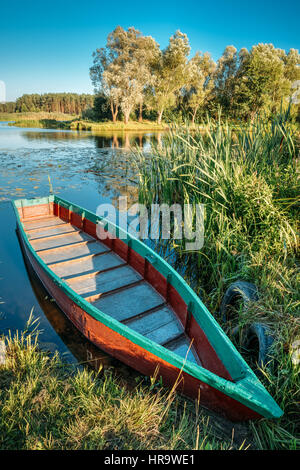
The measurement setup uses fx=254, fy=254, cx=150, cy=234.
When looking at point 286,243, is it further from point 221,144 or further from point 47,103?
point 47,103

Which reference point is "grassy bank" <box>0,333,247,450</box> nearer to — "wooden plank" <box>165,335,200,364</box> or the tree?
"wooden plank" <box>165,335,200,364</box>

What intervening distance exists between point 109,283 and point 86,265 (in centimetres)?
72

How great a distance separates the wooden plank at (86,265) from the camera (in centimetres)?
408

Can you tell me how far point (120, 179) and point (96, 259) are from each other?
749cm

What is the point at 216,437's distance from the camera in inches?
74.9

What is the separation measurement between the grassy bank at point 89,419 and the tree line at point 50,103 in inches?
4282

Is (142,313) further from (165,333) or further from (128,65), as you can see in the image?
(128,65)

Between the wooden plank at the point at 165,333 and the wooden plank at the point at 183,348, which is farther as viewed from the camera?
the wooden plank at the point at 165,333

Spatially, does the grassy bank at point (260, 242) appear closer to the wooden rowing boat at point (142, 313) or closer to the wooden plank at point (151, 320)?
the wooden rowing boat at point (142, 313)

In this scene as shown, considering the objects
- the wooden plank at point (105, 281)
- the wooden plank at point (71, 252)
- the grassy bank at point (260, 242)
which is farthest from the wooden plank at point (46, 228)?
the grassy bank at point (260, 242)

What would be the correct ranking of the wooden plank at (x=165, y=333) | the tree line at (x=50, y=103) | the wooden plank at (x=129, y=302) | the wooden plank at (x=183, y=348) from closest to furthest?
the wooden plank at (x=183, y=348), the wooden plank at (x=165, y=333), the wooden plank at (x=129, y=302), the tree line at (x=50, y=103)

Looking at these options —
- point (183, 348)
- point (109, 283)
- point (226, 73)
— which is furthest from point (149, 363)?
point (226, 73)

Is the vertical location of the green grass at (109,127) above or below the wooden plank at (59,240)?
above

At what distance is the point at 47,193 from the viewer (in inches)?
361
